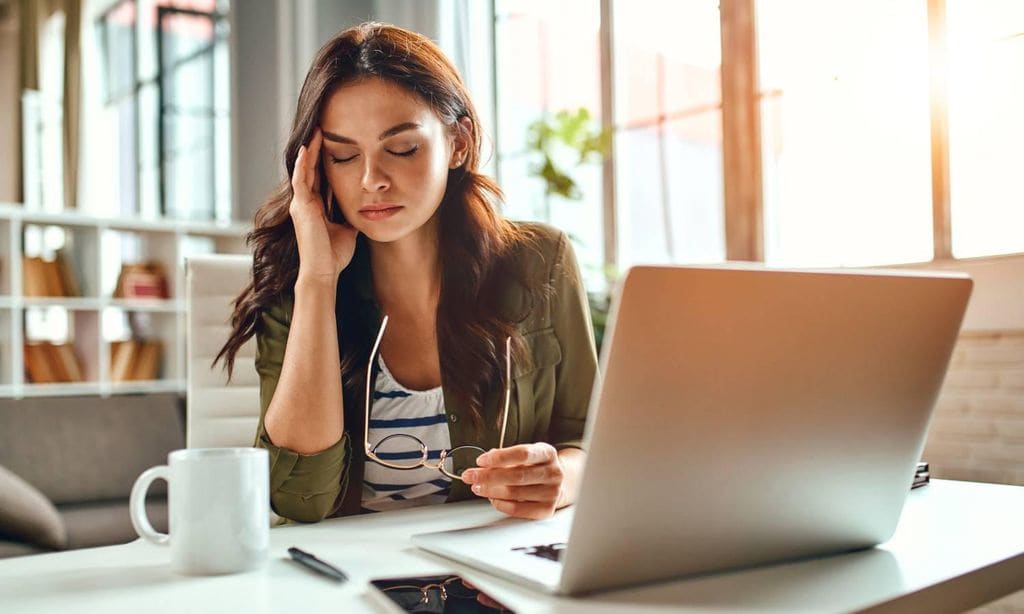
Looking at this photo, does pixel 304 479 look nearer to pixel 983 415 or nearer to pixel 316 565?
pixel 316 565

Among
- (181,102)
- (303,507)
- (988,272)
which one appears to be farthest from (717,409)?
(181,102)

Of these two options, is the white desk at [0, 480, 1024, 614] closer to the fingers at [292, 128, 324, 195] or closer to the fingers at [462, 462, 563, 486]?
the fingers at [462, 462, 563, 486]

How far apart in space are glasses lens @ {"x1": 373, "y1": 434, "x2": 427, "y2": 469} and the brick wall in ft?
4.25

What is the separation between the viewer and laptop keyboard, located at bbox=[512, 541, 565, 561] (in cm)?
74

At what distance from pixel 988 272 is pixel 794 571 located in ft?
5.22

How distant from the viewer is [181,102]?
5.93 meters

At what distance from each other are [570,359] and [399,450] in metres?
0.29

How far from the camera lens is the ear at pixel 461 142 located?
1399mm

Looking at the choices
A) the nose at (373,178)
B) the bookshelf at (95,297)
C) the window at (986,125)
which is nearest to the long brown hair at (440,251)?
the nose at (373,178)

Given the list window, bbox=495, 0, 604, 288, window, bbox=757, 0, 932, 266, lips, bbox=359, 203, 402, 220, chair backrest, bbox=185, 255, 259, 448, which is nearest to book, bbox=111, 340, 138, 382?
window, bbox=495, 0, 604, 288

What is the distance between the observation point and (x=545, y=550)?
2.52ft

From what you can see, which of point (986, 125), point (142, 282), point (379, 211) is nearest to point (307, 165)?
point (379, 211)

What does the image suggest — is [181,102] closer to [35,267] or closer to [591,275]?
[35,267]

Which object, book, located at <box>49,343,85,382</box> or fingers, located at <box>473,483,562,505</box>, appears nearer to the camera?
fingers, located at <box>473,483,562,505</box>
